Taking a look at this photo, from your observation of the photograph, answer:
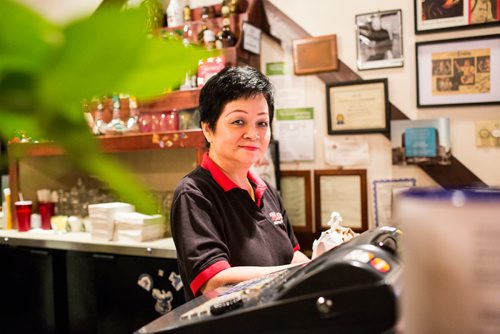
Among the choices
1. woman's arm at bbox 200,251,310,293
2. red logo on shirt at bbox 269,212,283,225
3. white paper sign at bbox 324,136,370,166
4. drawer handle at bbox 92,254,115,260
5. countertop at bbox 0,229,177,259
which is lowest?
drawer handle at bbox 92,254,115,260

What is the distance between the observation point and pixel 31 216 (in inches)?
139

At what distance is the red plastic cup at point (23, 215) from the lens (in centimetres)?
346

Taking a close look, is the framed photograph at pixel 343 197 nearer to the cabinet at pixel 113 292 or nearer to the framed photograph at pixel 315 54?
the framed photograph at pixel 315 54

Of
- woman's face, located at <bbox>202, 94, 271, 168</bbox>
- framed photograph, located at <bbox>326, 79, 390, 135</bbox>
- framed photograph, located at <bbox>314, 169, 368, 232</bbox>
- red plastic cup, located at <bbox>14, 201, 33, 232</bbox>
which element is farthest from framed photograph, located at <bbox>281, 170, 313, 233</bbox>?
red plastic cup, located at <bbox>14, 201, 33, 232</bbox>

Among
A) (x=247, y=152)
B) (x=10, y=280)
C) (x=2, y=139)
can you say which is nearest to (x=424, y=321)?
(x=2, y=139)

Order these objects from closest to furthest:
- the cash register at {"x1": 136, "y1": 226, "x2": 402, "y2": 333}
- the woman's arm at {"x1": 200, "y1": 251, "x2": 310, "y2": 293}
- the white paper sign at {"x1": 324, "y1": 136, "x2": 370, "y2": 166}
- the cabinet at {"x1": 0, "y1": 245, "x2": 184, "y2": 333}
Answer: the cash register at {"x1": 136, "y1": 226, "x2": 402, "y2": 333}
the woman's arm at {"x1": 200, "y1": 251, "x2": 310, "y2": 293}
the cabinet at {"x1": 0, "y1": 245, "x2": 184, "y2": 333}
the white paper sign at {"x1": 324, "y1": 136, "x2": 370, "y2": 166}

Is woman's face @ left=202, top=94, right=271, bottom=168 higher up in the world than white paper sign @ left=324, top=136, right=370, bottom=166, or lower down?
higher up

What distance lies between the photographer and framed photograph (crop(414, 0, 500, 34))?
8.89 ft

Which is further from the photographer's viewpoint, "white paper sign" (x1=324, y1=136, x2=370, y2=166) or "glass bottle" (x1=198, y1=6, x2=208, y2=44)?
"glass bottle" (x1=198, y1=6, x2=208, y2=44)

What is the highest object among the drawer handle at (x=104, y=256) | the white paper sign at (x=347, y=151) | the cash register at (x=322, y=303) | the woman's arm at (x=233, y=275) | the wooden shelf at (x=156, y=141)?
the wooden shelf at (x=156, y=141)

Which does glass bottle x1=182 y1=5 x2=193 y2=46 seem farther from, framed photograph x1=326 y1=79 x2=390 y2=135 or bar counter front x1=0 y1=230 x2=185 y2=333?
bar counter front x1=0 y1=230 x2=185 y2=333

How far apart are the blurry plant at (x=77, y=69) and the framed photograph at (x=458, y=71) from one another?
287 cm

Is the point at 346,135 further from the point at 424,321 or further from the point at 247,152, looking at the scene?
the point at 424,321

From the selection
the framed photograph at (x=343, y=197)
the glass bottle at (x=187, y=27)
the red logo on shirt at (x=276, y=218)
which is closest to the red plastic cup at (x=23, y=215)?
the glass bottle at (x=187, y=27)
